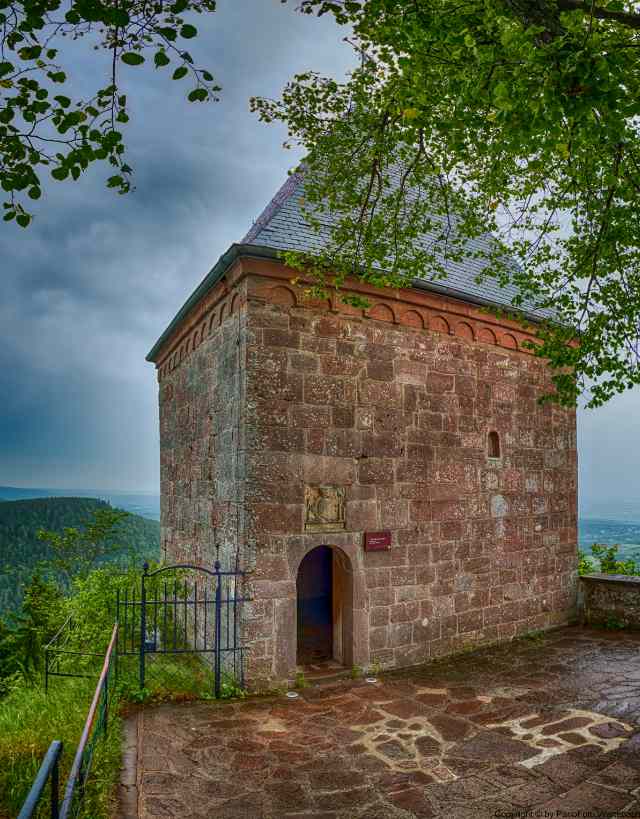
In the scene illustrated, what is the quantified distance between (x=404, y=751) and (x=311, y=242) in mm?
5501

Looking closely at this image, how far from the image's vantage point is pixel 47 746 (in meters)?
4.28

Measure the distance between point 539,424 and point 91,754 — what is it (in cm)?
786

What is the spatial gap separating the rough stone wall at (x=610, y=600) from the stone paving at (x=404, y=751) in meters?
2.67

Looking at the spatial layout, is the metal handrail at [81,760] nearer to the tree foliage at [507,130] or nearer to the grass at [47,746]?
the grass at [47,746]

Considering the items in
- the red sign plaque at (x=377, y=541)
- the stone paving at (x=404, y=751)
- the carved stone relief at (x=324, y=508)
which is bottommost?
the stone paving at (x=404, y=751)

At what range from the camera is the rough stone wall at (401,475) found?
6430mm

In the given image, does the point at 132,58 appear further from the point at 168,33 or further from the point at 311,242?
the point at 311,242

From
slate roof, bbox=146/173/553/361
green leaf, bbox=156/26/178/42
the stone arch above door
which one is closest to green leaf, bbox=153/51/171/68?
green leaf, bbox=156/26/178/42

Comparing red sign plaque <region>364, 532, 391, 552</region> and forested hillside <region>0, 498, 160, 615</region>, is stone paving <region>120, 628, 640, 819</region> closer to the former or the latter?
red sign plaque <region>364, 532, 391, 552</region>

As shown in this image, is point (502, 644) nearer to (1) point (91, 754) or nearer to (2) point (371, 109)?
(1) point (91, 754)

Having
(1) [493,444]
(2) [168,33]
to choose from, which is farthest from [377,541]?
(2) [168,33]

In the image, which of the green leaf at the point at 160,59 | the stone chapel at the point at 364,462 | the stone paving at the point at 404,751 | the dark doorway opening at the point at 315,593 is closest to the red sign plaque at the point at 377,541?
the stone chapel at the point at 364,462

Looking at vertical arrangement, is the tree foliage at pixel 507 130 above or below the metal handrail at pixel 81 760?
above

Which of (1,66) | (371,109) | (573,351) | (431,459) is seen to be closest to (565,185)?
(573,351)
